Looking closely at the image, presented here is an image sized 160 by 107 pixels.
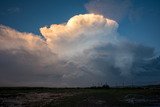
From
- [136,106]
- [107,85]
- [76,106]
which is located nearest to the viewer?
[76,106]

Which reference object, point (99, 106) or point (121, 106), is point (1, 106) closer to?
point (99, 106)

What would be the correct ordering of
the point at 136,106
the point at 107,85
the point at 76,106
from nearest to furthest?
the point at 76,106
the point at 136,106
the point at 107,85

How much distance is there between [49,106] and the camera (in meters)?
55.5

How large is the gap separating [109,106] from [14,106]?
22.8 metres

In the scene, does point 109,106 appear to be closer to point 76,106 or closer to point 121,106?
point 121,106

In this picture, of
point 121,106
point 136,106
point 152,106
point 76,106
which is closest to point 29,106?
point 76,106

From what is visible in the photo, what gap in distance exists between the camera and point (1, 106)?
57531mm

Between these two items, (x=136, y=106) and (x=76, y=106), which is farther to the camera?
(x=136, y=106)

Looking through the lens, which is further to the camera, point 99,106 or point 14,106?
point 14,106

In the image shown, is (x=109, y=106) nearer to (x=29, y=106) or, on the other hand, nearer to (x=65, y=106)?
(x=65, y=106)

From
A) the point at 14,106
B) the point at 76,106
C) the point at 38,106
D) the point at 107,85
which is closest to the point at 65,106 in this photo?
the point at 76,106

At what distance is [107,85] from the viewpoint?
6772 inches

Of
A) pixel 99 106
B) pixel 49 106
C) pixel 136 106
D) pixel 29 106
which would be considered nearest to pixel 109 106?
pixel 99 106

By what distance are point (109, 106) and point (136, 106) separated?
7.24 meters
